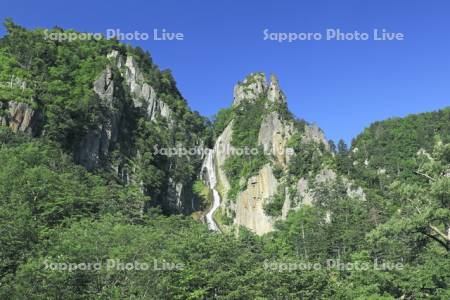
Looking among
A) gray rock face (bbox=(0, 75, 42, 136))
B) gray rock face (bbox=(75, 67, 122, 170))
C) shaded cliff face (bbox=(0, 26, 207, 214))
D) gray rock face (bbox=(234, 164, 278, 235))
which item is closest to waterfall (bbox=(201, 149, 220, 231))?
shaded cliff face (bbox=(0, 26, 207, 214))

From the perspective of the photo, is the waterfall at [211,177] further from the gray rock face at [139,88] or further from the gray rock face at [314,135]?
the gray rock face at [314,135]

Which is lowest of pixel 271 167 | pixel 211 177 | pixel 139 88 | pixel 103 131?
pixel 211 177

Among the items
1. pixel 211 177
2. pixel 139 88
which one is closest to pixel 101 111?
pixel 139 88

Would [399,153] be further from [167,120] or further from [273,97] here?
[167,120]

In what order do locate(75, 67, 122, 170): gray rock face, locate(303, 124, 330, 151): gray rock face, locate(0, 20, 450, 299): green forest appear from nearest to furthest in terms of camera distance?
locate(0, 20, 450, 299): green forest, locate(75, 67, 122, 170): gray rock face, locate(303, 124, 330, 151): gray rock face

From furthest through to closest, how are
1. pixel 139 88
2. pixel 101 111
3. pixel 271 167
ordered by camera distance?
pixel 139 88 < pixel 271 167 < pixel 101 111

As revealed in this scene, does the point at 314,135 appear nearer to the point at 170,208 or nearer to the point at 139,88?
the point at 170,208

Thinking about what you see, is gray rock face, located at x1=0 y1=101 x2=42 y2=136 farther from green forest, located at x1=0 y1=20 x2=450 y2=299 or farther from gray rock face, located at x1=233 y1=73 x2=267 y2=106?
gray rock face, located at x1=233 y1=73 x2=267 y2=106

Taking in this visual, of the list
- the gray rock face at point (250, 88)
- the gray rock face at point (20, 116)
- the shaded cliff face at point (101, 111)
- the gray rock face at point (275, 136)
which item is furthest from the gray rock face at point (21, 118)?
the gray rock face at point (250, 88)

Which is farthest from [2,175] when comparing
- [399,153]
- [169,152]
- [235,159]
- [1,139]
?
[399,153]

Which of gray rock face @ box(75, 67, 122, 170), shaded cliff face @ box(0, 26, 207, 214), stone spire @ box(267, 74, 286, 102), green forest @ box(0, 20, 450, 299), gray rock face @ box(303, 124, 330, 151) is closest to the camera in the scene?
green forest @ box(0, 20, 450, 299)
